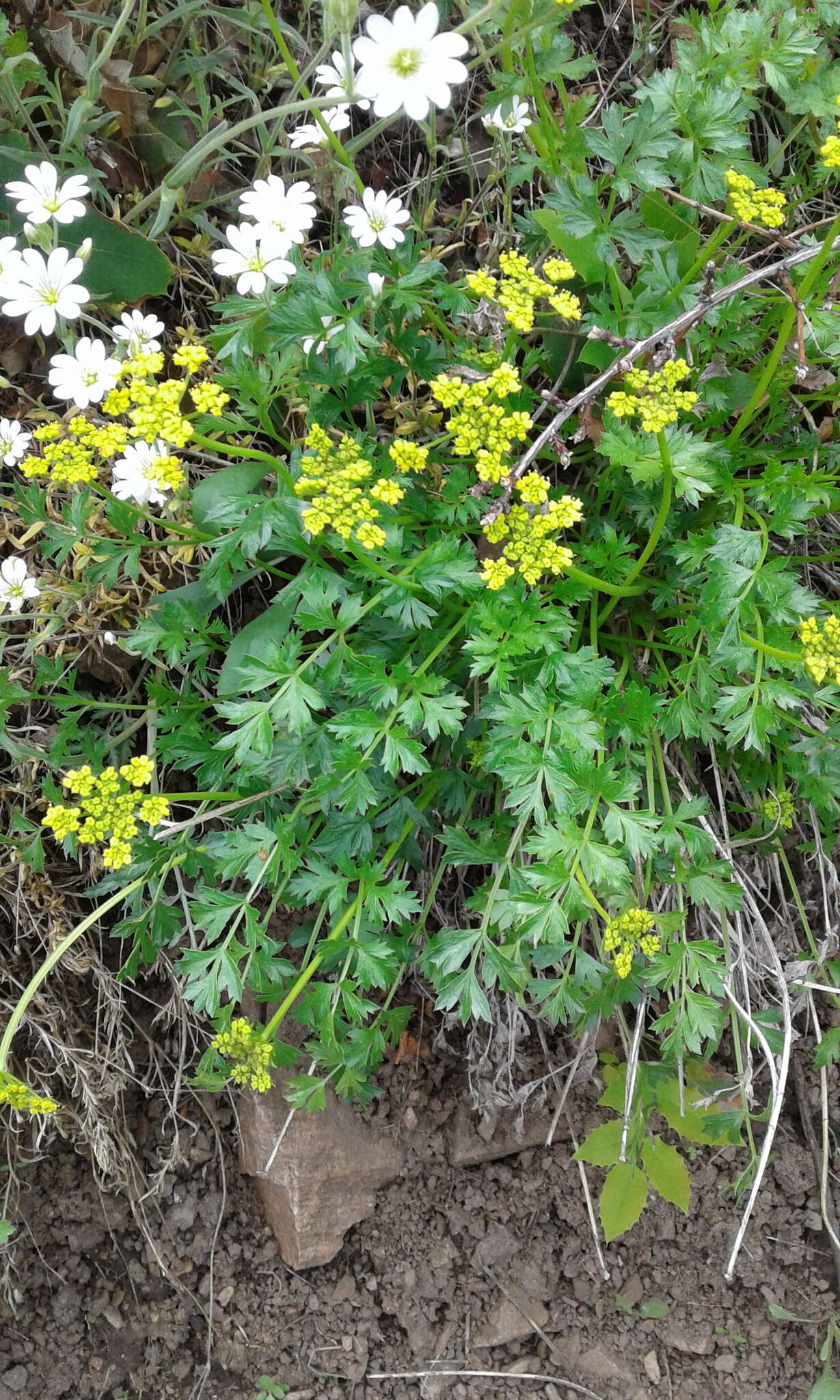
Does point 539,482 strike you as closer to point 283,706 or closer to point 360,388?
point 360,388

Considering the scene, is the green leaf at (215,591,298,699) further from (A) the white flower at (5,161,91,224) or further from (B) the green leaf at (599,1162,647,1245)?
(B) the green leaf at (599,1162,647,1245)

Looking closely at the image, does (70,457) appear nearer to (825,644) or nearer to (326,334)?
(326,334)

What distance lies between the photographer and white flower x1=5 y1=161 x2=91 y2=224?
6.46 ft

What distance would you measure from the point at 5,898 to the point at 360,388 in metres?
1.56

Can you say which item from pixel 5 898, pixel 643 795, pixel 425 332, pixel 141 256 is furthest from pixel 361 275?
pixel 5 898

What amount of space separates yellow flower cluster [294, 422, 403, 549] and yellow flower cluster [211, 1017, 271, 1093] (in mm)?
982

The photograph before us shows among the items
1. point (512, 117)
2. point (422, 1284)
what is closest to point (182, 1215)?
point (422, 1284)

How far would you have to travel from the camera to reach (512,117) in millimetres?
2203

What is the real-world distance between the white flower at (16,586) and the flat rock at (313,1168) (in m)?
1.40

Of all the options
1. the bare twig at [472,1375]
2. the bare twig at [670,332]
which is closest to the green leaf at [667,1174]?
the bare twig at [472,1375]

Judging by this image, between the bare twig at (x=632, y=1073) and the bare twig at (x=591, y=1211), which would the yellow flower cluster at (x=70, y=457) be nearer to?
the bare twig at (x=632, y=1073)

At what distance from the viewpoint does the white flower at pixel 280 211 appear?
198 centimetres

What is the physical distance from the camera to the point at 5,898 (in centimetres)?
257

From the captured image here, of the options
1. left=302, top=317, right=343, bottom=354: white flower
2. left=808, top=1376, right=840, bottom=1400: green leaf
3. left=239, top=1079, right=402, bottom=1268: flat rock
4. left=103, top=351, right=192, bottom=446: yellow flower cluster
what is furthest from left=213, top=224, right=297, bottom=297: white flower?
left=808, top=1376, right=840, bottom=1400: green leaf
